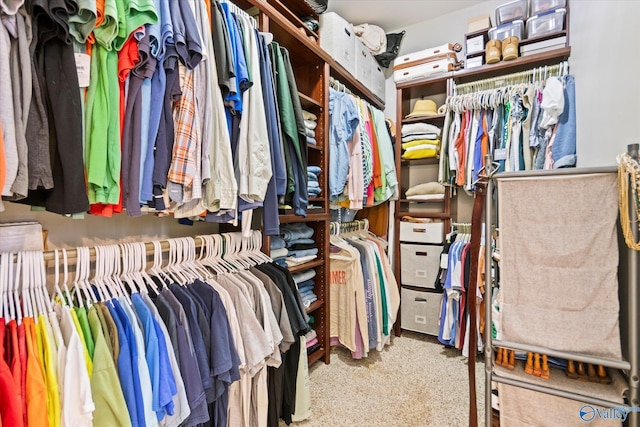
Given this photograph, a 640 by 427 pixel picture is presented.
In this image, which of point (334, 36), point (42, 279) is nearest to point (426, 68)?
point (334, 36)

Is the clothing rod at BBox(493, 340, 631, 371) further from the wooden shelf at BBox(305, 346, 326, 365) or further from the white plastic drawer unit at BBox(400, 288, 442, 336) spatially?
the white plastic drawer unit at BBox(400, 288, 442, 336)

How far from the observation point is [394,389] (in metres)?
1.86

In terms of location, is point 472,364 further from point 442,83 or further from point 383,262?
point 442,83

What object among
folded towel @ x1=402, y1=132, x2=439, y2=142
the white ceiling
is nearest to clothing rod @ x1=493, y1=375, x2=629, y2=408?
folded towel @ x1=402, y1=132, x2=439, y2=142

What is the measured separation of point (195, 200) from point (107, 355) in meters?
0.53

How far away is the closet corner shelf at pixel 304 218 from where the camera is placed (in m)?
1.66

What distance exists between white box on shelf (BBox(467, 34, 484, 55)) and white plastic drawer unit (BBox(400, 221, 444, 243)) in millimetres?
1427

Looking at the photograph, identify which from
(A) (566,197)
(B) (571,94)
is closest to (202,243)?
(A) (566,197)

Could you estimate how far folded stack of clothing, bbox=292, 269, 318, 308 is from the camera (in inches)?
76.9

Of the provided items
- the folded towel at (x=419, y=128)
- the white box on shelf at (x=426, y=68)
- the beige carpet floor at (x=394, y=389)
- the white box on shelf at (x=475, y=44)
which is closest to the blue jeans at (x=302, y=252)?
the beige carpet floor at (x=394, y=389)

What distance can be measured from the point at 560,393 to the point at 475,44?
8.15 ft

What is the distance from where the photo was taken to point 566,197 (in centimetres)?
95

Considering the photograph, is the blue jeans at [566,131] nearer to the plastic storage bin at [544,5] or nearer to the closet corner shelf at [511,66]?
the closet corner shelf at [511,66]

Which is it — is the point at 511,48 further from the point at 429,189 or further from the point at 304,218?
the point at 304,218
